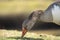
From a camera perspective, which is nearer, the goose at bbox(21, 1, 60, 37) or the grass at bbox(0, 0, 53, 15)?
the goose at bbox(21, 1, 60, 37)

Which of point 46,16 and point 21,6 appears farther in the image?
point 21,6

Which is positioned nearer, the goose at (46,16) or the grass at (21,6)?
the goose at (46,16)

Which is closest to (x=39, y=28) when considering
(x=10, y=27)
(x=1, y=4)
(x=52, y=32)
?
(x=52, y=32)

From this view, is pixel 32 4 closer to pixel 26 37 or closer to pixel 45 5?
pixel 45 5

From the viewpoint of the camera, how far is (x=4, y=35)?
6.73ft

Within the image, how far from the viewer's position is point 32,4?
2.33 m

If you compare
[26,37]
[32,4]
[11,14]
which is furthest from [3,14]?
[26,37]

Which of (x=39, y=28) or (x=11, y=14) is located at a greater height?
(x=11, y=14)

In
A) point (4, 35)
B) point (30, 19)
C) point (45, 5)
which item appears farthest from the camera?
point (45, 5)

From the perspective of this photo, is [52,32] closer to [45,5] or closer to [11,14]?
[45,5]

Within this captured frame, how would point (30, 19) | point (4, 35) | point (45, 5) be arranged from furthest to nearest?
point (45, 5) → point (4, 35) → point (30, 19)

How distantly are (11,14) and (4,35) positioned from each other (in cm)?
35

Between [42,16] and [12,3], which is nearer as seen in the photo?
[42,16]

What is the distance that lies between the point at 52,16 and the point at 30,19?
188 millimetres
